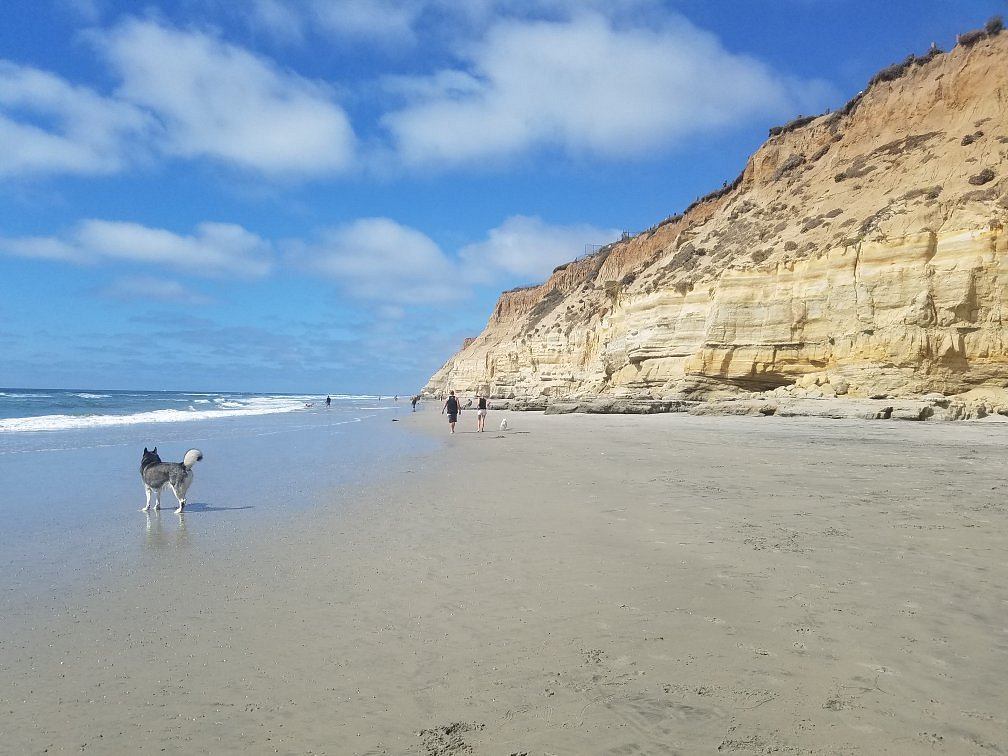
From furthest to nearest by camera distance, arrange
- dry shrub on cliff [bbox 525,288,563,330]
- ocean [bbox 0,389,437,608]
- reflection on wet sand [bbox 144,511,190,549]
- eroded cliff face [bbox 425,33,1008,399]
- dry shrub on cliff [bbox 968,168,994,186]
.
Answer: dry shrub on cliff [bbox 525,288,563,330], dry shrub on cliff [bbox 968,168,994,186], eroded cliff face [bbox 425,33,1008,399], reflection on wet sand [bbox 144,511,190,549], ocean [bbox 0,389,437,608]

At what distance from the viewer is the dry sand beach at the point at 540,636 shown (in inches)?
105

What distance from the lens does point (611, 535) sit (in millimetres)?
6145

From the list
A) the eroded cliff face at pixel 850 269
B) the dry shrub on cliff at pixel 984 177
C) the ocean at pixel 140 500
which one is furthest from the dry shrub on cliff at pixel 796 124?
the ocean at pixel 140 500

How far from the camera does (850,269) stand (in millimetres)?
25438

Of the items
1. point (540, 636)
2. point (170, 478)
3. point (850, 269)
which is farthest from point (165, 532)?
point (850, 269)

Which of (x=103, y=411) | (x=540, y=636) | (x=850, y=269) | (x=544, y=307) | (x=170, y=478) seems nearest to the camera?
(x=540, y=636)

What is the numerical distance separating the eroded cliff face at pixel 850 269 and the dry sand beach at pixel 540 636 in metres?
19.1

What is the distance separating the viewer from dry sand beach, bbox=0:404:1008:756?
266 centimetres

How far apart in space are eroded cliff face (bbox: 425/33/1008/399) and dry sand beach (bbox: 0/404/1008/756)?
1906 cm

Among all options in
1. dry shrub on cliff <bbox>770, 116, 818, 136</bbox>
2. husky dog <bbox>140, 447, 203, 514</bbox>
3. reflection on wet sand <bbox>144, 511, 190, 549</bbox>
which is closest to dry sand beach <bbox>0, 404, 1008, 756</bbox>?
reflection on wet sand <bbox>144, 511, 190, 549</bbox>

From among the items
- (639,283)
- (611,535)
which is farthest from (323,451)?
(639,283)

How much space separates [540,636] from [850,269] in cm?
2709

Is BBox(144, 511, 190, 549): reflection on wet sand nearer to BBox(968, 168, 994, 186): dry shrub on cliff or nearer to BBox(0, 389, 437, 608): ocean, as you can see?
BBox(0, 389, 437, 608): ocean

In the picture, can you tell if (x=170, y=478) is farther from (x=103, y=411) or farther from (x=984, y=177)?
(x=103, y=411)
